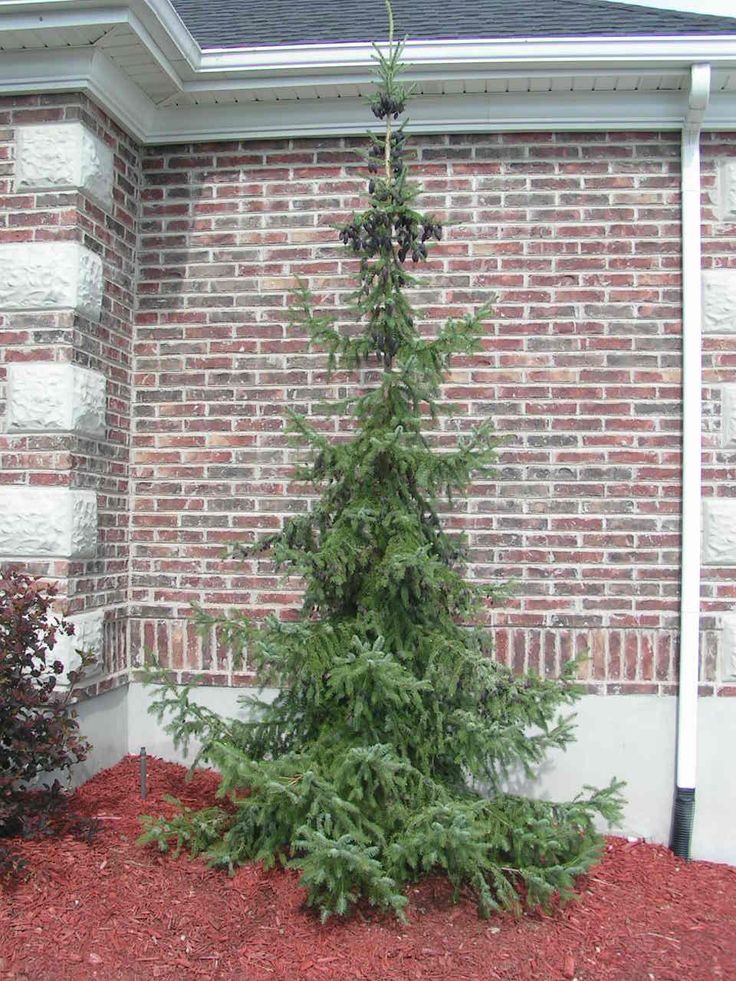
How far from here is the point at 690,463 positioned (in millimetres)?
4199

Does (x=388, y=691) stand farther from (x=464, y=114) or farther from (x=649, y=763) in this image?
(x=464, y=114)

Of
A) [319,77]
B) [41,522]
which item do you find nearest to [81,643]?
[41,522]

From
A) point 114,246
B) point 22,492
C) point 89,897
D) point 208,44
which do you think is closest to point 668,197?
point 208,44

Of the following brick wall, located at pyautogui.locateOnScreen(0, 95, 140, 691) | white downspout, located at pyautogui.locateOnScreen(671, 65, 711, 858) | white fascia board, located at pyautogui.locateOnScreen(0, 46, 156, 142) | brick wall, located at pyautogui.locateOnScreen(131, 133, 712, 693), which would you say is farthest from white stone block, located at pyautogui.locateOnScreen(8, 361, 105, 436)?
white downspout, located at pyautogui.locateOnScreen(671, 65, 711, 858)

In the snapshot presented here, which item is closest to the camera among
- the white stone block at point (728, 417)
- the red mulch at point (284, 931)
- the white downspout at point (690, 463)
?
the red mulch at point (284, 931)

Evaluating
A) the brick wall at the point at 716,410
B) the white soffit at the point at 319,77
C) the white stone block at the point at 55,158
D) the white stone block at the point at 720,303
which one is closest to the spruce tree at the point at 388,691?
the white soffit at the point at 319,77

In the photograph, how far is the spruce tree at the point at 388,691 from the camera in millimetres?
3123

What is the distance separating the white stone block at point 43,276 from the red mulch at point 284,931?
7.69 ft

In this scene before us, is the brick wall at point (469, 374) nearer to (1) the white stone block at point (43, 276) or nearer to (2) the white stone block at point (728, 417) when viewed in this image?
(2) the white stone block at point (728, 417)

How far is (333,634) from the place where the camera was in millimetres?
3301

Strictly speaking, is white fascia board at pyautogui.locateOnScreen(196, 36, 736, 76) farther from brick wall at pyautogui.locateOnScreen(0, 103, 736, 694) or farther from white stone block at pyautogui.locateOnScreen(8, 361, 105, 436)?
white stone block at pyautogui.locateOnScreen(8, 361, 105, 436)

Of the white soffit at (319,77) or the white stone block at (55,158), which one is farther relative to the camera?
the white stone block at (55,158)

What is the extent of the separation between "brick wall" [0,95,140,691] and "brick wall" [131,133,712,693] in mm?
177

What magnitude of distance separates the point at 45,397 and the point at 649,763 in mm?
3340
